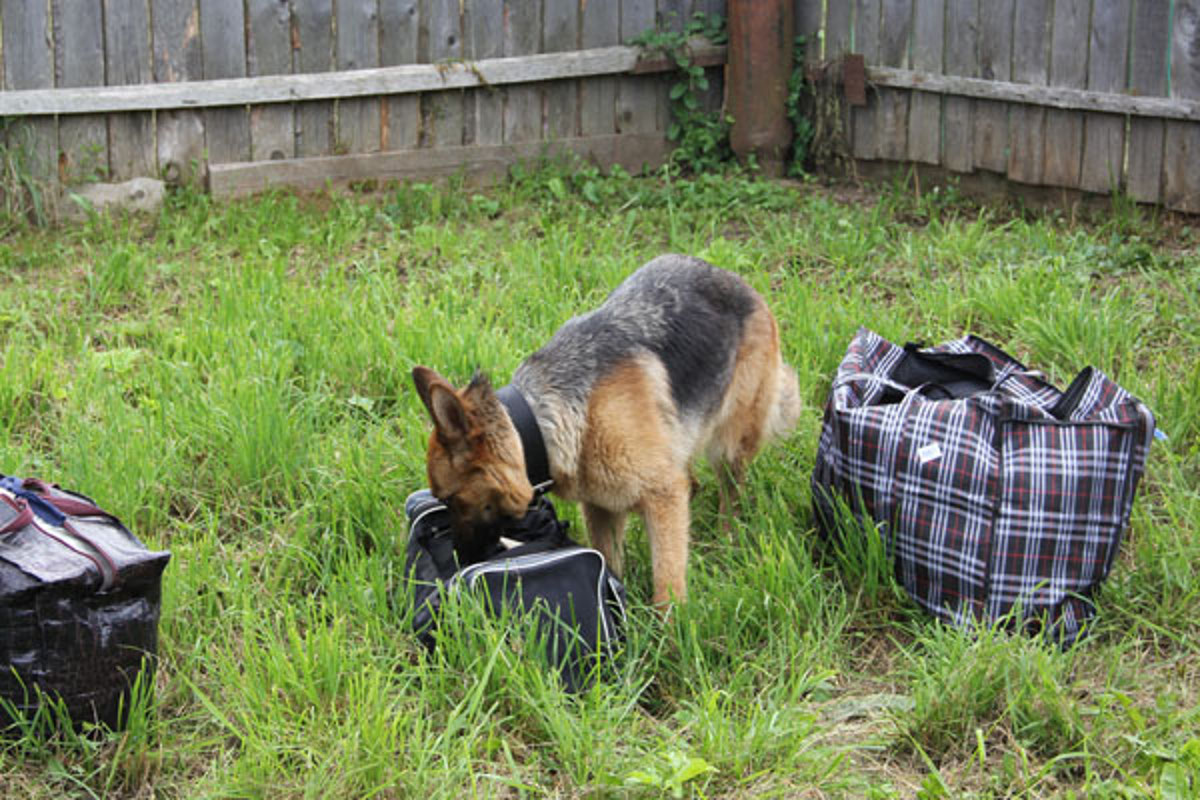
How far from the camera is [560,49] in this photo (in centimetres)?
830

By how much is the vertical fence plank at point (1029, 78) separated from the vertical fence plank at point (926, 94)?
519 millimetres

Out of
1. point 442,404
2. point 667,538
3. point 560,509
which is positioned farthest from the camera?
point 560,509

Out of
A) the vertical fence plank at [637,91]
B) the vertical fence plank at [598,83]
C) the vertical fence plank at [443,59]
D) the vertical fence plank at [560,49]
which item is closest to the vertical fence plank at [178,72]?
the vertical fence plank at [443,59]

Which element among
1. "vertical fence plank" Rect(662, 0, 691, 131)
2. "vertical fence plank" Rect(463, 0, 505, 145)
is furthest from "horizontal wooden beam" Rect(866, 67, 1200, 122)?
"vertical fence plank" Rect(463, 0, 505, 145)

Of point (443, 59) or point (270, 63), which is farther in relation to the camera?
point (443, 59)

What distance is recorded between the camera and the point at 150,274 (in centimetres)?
629

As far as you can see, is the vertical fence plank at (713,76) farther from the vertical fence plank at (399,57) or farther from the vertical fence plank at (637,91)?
the vertical fence plank at (399,57)

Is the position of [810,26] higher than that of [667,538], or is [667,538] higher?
[810,26]

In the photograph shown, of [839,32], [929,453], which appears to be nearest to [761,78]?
[839,32]

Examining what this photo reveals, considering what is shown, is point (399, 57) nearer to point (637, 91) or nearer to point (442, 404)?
point (637, 91)

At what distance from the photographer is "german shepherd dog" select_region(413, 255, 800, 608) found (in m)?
3.61

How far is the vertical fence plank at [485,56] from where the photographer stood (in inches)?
316

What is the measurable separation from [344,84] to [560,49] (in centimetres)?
145

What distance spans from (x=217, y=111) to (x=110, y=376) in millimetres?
2956
